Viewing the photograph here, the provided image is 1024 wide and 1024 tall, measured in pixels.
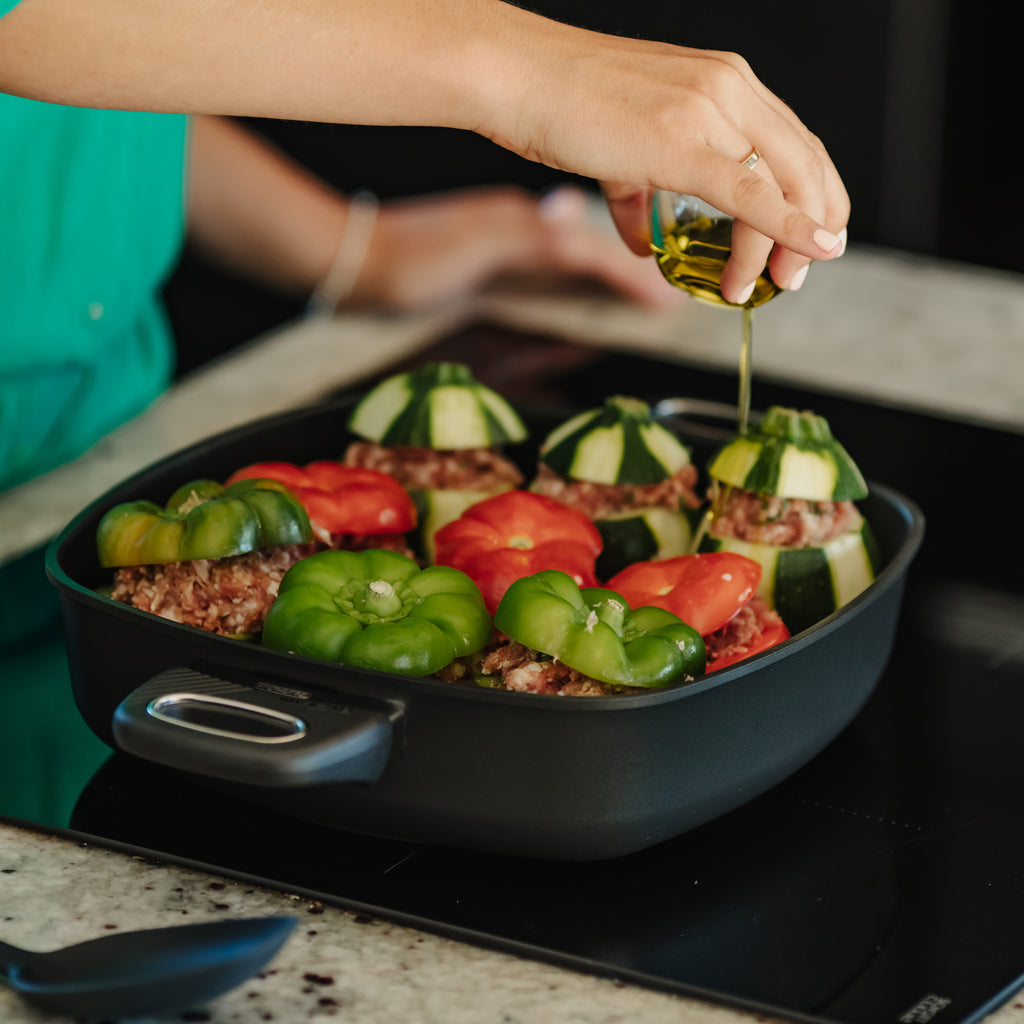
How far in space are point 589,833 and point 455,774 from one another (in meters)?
0.08

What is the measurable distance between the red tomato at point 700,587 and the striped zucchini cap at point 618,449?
0.49 ft

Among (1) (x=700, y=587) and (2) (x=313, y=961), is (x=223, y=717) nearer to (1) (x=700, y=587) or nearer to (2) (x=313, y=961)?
(2) (x=313, y=961)

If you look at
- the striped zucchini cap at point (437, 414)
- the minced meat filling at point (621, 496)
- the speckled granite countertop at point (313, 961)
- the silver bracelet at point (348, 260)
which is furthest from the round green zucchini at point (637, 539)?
the silver bracelet at point (348, 260)

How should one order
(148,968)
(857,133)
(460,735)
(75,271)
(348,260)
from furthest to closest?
(857,133), (348,260), (75,271), (460,735), (148,968)

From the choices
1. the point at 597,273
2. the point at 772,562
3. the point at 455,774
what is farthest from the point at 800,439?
the point at 597,273

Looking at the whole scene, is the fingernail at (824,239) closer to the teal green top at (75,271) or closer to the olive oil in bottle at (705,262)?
the olive oil in bottle at (705,262)

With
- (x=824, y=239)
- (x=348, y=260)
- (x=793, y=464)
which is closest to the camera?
(x=824, y=239)

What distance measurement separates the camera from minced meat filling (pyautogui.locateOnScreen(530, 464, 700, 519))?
106 cm

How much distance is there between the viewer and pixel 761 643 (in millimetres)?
891

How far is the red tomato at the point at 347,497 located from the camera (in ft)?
3.24

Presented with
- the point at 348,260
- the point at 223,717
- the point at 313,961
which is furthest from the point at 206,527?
the point at 348,260

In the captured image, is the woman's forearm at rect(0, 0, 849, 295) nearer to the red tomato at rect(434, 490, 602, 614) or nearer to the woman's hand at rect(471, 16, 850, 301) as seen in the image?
the woman's hand at rect(471, 16, 850, 301)

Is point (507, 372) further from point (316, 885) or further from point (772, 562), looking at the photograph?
point (316, 885)

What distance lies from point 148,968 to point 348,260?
53.6 inches
